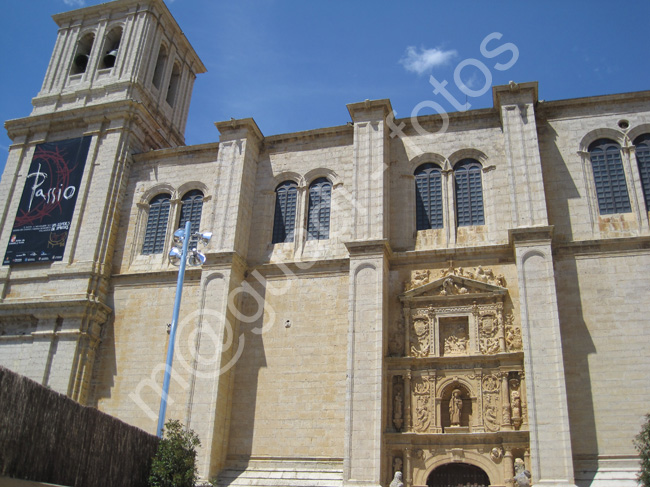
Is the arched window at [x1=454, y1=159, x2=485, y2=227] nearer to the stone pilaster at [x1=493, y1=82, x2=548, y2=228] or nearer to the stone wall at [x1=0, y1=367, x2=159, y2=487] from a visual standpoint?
the stone pilaster at [x1=493, y1=82, x2=548, y2=228]

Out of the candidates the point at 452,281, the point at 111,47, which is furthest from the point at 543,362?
the point at 111,47

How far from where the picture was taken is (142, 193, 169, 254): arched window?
24469 millimetres

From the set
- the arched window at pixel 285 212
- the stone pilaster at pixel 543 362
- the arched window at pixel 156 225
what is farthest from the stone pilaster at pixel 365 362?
the arched window at pixel 156 225

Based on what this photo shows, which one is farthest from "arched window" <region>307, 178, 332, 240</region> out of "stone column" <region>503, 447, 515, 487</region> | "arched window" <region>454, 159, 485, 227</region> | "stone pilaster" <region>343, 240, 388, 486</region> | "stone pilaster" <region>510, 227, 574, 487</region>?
"stone column" <region>503, 447, 515, 487</region>

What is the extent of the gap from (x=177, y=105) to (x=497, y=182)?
16752mm

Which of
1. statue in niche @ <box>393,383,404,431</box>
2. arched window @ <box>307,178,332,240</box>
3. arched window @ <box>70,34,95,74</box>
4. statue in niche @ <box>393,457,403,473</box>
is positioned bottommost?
statue in niche @ <box>393,457,403,473</box>

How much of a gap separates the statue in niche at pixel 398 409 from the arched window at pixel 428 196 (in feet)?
17.8

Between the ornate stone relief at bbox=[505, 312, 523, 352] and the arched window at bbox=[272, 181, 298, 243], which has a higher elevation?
the arched window at bbox=[272, 181, 298, 243]

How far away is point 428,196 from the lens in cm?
2202

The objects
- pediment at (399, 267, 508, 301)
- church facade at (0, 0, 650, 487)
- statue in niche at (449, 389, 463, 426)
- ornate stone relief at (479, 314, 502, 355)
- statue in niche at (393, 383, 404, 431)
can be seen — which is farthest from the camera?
pediment at (399, 267, 508, 301)

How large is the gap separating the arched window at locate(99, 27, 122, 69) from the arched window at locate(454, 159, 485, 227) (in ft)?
54.8

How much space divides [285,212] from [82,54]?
46.2 ft

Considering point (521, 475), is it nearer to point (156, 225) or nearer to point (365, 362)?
point (365, 362)

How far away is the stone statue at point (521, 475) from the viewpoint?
1523 cm
